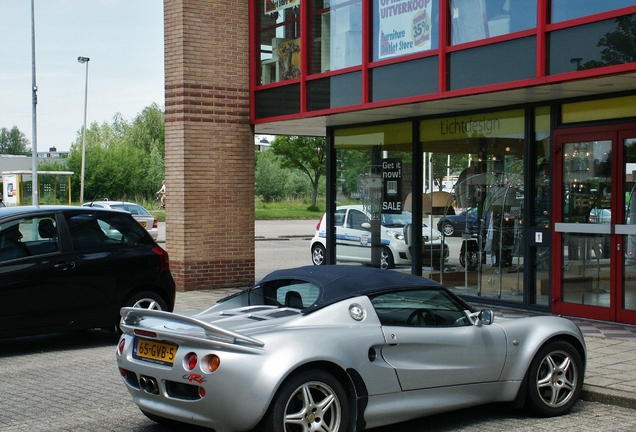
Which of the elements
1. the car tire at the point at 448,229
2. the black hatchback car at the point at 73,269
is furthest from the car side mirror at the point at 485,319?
the car tire at the point at 448,229

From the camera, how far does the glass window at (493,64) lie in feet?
32.5

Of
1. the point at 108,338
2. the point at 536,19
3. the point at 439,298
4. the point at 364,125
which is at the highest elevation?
the point at 536,19

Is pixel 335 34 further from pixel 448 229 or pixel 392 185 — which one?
pixel 448 229

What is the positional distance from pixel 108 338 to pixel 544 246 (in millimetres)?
6061

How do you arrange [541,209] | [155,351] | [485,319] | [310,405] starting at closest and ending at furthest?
[310,405]
[155,351]
[485,319]
[541,209]

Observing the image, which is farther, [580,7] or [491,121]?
[491,121]

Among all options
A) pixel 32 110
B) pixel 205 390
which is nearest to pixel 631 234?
pixel 205 390

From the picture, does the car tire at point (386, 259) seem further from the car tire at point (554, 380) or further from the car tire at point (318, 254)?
the car tire at point (554, 380)

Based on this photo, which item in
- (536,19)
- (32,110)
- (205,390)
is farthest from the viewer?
(32,110)

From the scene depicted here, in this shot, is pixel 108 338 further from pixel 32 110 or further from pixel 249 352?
pixel 32 110

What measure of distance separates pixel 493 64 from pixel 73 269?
5.89 metres

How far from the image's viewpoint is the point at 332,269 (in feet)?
19.6

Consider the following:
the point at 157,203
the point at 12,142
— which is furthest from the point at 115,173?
the point at 12,142

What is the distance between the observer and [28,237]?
876 cm
